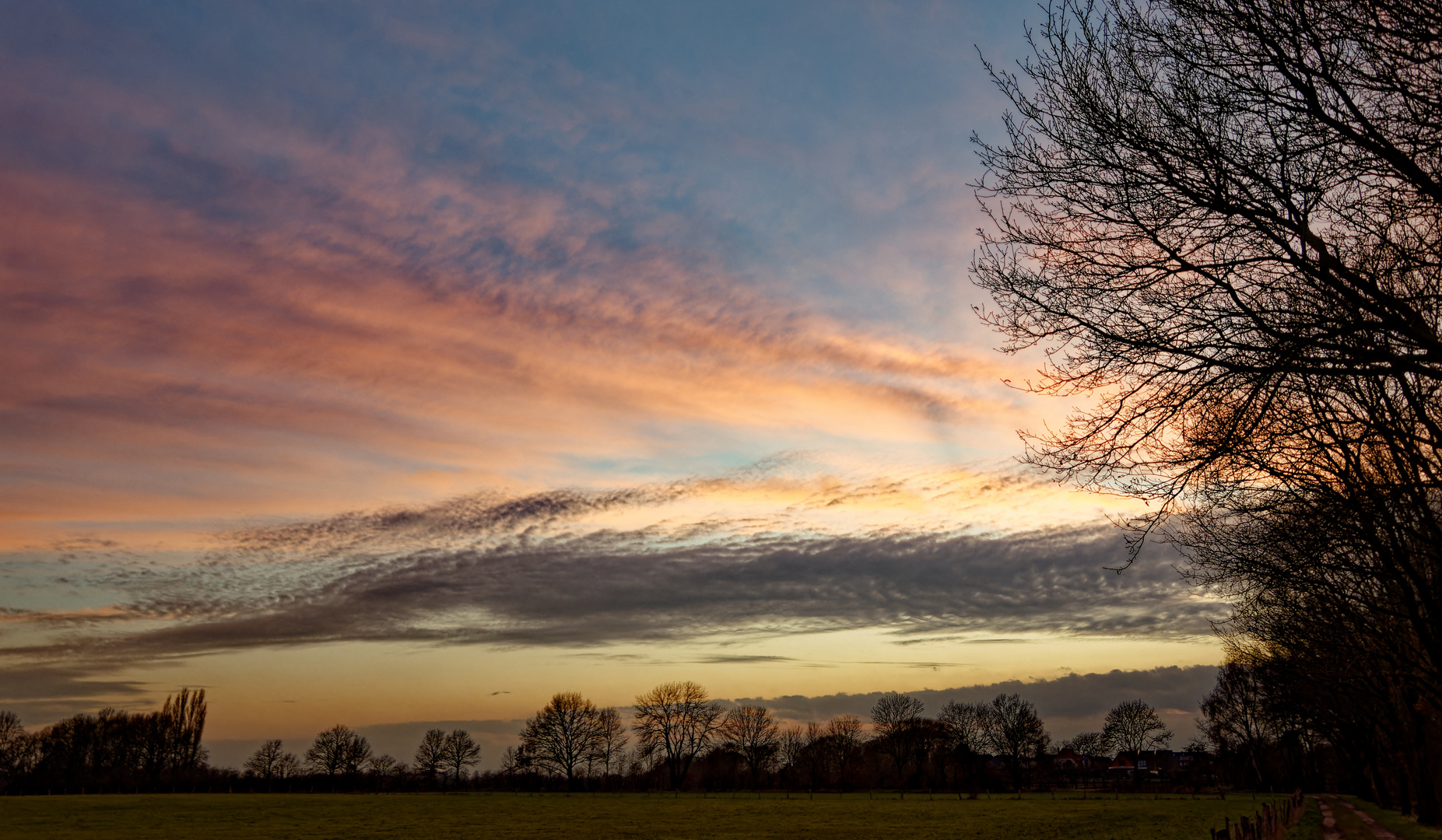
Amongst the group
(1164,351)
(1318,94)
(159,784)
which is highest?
(1318,94)

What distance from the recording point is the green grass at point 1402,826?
32344 mm

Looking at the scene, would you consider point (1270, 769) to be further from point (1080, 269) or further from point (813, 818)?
point (1080, 269)

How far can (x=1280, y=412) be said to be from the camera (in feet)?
44.7

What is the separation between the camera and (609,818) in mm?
69188

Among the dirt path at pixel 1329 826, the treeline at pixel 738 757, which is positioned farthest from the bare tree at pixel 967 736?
the dirt path at pixel 1329 826

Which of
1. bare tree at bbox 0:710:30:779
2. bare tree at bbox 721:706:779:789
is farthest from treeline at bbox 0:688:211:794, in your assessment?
bare tree at bbox 721:706:779:789

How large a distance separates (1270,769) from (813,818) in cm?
7963

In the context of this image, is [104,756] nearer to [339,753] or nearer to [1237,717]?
[339,753]

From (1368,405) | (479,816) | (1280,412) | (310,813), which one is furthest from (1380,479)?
(310,813)

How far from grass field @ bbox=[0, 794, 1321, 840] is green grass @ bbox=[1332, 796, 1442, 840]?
3798mm

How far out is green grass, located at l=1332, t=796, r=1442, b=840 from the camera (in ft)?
106

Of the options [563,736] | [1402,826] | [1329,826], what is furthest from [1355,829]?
[563,736]

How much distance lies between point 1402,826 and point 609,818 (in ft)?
163

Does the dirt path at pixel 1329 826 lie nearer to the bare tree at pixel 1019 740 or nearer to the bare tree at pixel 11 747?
the bare tree at pixel 1019 740
